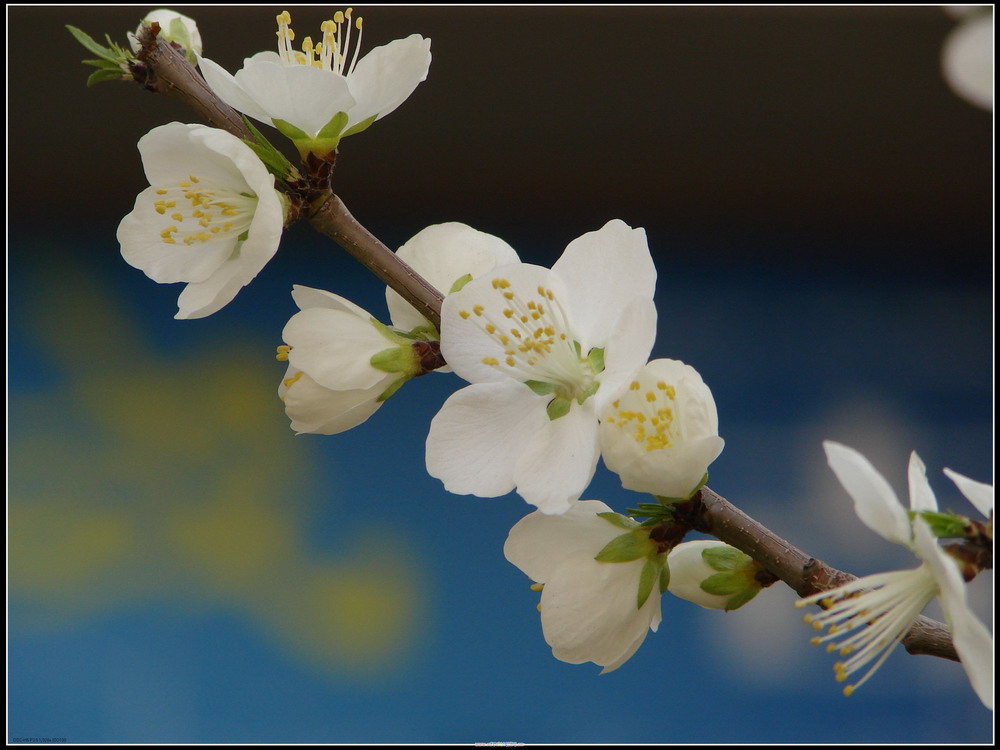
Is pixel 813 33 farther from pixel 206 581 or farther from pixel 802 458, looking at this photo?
pixel 206 581

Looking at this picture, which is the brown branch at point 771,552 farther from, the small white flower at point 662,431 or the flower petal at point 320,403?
the flower petal at point 320,403

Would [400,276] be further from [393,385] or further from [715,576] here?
[715,576]

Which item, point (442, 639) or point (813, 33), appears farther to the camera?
point (442, 639)

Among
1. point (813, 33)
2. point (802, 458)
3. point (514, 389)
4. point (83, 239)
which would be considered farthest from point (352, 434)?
point (514, 389)

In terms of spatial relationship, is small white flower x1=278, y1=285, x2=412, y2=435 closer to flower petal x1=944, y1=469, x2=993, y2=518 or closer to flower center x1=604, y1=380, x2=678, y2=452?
flower center x1=604, y1=380, x2=678, y2=452

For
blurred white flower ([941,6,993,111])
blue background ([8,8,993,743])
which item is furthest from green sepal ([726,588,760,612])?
blue background ([8,8,993,743])

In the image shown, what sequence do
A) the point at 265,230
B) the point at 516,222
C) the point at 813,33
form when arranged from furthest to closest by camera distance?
the point at 516,222 → the point at 813,33 → the point at 265,230

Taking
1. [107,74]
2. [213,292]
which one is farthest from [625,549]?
[107,74]
